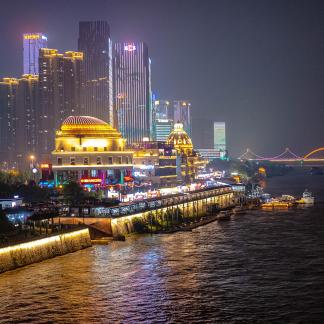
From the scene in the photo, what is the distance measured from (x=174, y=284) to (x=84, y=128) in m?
57.8

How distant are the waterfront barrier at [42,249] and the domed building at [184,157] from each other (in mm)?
87798

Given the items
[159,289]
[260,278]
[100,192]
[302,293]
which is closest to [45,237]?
[159,289]

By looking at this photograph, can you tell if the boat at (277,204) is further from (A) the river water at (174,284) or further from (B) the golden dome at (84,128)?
(A) the river water at (174,284)

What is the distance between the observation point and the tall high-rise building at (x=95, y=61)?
549 ft

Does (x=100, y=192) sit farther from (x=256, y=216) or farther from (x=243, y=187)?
(x=243, y=187)

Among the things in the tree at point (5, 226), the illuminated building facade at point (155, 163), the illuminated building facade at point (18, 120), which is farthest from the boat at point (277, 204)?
the illuminated building facade at point (18, 120)

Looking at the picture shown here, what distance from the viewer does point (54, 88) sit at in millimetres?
151750

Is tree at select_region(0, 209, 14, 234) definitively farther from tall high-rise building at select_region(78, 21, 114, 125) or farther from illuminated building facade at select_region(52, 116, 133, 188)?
tall high-rise building at select_region(78, 21, 114, 125)

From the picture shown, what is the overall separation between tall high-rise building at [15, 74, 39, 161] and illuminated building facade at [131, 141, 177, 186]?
3229 cm

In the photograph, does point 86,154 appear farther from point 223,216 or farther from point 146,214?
point 146,214

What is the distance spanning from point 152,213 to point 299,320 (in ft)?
107

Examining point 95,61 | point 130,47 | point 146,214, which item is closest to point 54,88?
point 95,61

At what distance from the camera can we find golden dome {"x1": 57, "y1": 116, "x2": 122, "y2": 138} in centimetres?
9238

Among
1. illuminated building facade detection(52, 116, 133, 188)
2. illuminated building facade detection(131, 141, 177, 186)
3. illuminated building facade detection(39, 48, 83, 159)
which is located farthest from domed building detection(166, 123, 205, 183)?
illuminated building facade detection(52, 116, 133, 188)
